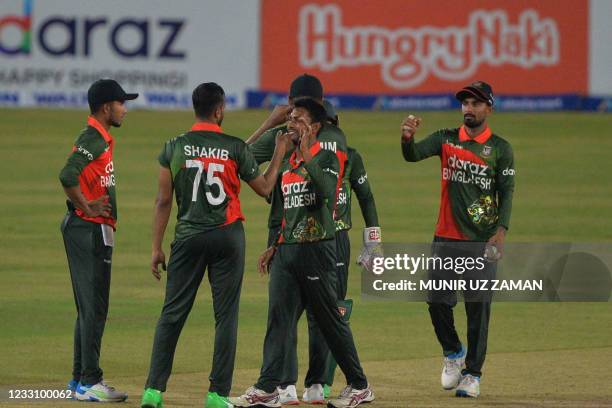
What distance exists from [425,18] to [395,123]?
4258mm

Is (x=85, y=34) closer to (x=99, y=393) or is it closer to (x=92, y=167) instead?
(x=92, y=167)

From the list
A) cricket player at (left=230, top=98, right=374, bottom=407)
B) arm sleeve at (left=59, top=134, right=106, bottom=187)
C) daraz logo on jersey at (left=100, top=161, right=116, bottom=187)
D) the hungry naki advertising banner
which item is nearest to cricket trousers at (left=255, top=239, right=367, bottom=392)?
cricket player at (left=230, top=98, right=374, bottom=407)

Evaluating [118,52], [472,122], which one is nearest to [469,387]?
[472,122]

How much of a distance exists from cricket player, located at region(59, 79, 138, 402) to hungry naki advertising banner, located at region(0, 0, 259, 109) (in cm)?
2437

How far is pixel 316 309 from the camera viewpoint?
337 inches

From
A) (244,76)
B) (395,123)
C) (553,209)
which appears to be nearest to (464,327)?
(553,209)

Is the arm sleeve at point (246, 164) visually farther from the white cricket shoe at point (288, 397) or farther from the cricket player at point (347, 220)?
the white cricket shoe at point (288, 397)

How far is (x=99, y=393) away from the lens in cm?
888

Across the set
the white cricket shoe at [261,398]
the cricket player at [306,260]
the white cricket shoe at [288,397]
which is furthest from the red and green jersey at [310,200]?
the white cricket shoe at [288,397]

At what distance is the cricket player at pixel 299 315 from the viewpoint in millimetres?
8812

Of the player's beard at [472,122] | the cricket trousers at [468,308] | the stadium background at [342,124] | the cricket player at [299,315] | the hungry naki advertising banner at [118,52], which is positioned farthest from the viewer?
the hungry naki advertising banner at [118,52]

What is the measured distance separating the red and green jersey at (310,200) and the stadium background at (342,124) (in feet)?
5.37

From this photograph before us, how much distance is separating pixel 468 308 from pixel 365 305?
4.10 metres

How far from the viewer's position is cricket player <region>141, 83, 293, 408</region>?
850cm
